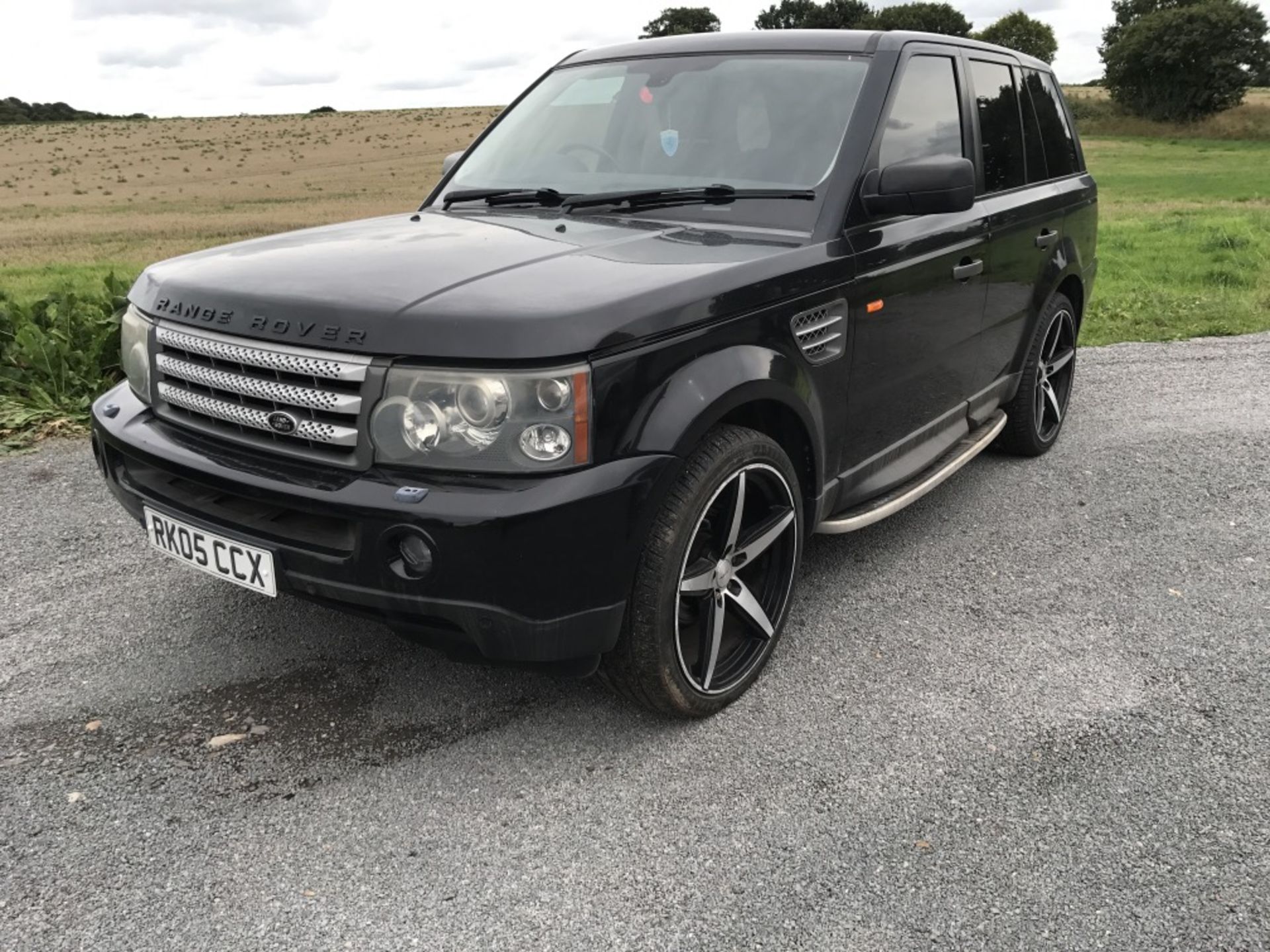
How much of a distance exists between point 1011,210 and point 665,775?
2982 millimetres

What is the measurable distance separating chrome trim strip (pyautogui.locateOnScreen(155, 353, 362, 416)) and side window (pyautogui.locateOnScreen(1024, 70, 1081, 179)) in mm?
3953

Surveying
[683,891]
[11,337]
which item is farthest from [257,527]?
[11,337]

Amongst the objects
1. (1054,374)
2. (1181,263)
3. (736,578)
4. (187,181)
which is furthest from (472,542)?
(187,181)

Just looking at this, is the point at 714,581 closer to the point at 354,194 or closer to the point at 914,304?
the point at 914,304

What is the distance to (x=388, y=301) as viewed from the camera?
2.43 metres

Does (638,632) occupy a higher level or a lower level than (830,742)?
higher

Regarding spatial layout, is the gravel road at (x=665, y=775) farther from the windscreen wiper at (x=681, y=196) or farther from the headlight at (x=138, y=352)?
the windscreen wiper at (x=681, y=196)

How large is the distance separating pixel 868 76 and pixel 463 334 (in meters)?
2.01

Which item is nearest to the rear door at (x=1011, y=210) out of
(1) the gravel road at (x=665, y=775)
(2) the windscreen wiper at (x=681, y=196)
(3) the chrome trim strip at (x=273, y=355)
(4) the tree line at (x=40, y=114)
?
(1) the gravel road at (x=665, y=775)

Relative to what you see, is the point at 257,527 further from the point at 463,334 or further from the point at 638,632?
the point at 638,632

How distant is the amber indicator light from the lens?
234cm

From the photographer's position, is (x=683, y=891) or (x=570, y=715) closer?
(x=683, y=891)

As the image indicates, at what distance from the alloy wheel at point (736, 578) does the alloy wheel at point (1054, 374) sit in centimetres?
257

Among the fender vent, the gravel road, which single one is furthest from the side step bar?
the fender vent
